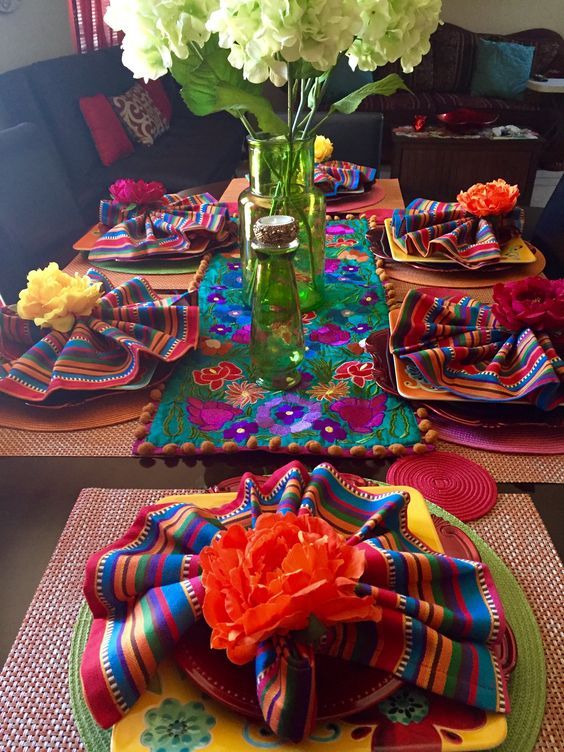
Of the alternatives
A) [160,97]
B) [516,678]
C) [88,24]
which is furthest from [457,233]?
[88,24]

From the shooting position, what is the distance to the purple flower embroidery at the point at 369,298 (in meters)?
1.04

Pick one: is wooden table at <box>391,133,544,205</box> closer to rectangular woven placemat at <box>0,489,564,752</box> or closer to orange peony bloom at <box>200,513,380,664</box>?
rectangular woven placemat at <box>0,489,564,752</box>

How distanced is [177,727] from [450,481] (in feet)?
1.25

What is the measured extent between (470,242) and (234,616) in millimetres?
956

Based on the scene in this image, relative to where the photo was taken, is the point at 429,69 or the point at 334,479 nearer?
the point at 334,479

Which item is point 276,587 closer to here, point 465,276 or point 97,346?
point 97,346

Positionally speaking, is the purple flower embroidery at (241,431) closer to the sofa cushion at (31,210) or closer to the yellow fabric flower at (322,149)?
the sofa cushion at (31,210)

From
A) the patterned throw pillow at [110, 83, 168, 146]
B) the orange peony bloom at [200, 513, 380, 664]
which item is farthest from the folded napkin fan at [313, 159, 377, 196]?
the patterned throw pillow at [110, 83, 168, 146]

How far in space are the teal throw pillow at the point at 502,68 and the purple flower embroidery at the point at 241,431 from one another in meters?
4.02

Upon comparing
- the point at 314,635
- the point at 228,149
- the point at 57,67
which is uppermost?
the point at 57,67

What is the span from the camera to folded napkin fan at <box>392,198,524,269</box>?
43.3 inches

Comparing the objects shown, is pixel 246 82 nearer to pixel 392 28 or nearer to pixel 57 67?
pixel 392 28

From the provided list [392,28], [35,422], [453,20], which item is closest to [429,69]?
[453,20]

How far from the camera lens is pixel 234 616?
1.25 feet
